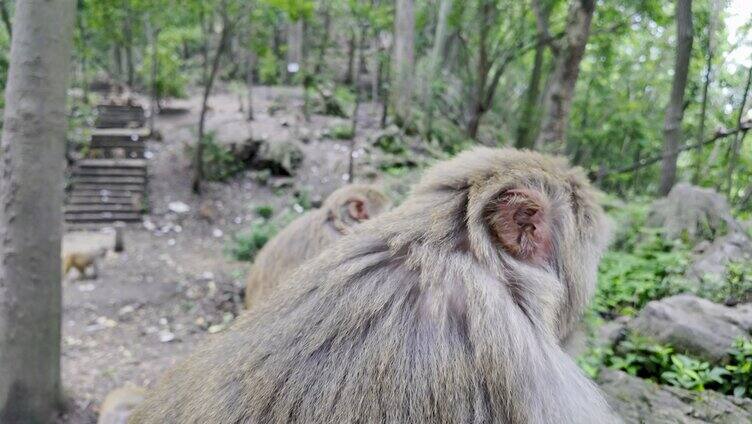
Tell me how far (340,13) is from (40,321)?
633 inches

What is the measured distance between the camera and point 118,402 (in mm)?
3713

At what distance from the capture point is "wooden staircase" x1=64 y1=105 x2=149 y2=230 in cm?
1224


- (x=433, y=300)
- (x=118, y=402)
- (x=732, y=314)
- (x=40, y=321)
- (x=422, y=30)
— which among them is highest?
(x=422, y=30)

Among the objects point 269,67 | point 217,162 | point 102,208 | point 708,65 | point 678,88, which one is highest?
point 269,67

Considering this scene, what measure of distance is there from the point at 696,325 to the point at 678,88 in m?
3.44

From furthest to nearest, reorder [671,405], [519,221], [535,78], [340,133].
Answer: [340,133]
[535,78]
[671,405]
[519,221]

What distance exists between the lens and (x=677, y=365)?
9.83 ft

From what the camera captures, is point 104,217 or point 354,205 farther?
point 104,217

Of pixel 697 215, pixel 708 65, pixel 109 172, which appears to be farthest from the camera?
pixel 109 172

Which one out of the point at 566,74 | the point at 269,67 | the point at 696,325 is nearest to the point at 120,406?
the point at 696,325

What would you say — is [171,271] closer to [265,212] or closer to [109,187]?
[265,212]

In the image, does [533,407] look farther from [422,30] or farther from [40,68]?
[422,30]

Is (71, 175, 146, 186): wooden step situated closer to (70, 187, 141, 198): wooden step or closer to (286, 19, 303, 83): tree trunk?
(70, 187, 141, 198): wooden step

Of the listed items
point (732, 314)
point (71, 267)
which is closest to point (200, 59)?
point (71, 267)
